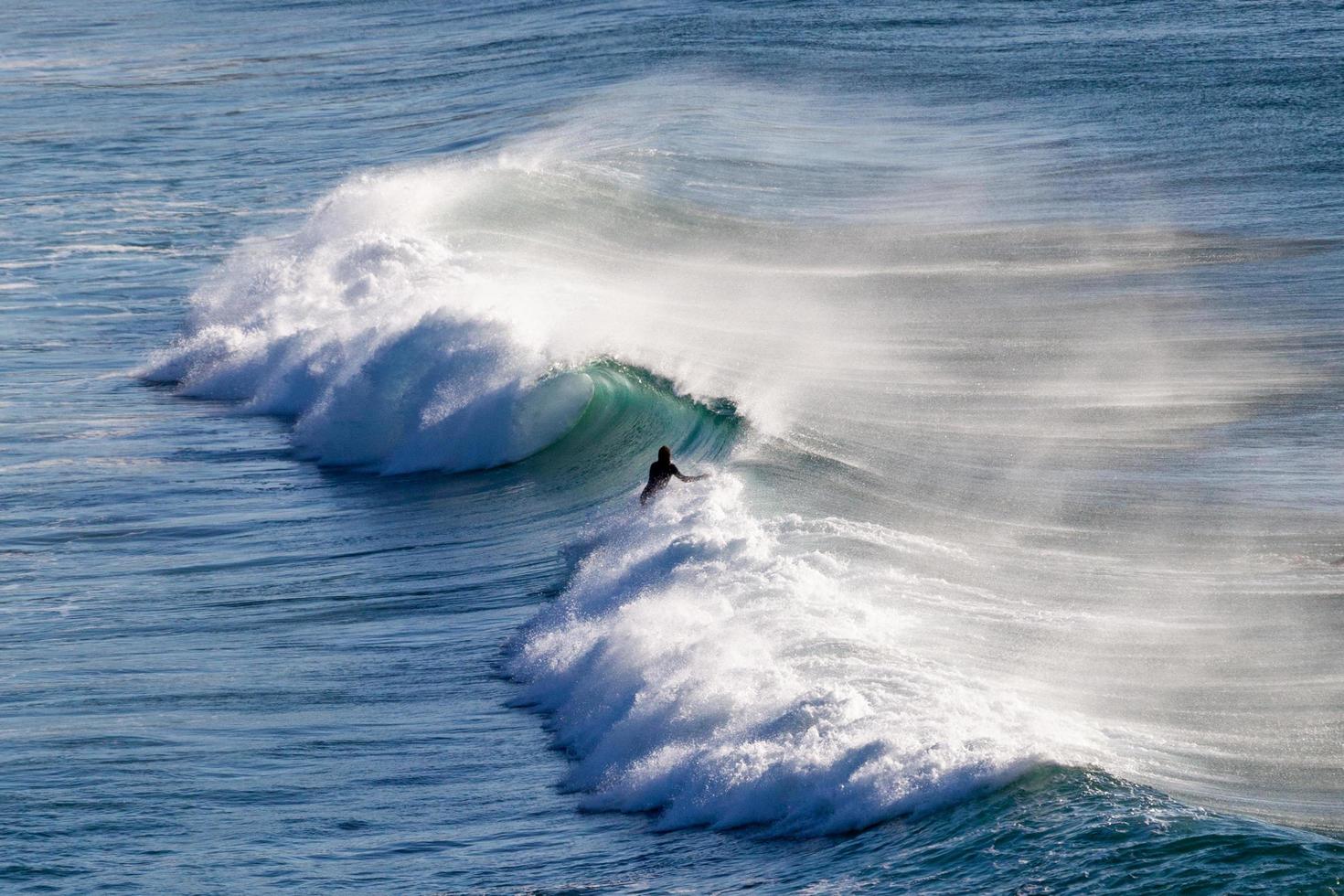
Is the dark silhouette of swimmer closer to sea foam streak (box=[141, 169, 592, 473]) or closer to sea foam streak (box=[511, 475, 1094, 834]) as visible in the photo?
sea foam streak (box=[511, 475, 1094, 834])

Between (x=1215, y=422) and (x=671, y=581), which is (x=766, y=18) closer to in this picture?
(x=1215, y=422)

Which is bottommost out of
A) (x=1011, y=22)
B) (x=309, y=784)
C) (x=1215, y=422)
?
(x=309, y=784)

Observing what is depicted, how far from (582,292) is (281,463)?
258 inches

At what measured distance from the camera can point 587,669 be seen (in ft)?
48.5

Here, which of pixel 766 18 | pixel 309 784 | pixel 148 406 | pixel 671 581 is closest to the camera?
pixel 309 784

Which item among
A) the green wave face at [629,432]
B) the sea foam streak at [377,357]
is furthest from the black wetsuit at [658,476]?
the sea foam streak at [377,357]

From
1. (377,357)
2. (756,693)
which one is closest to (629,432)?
(377,357)

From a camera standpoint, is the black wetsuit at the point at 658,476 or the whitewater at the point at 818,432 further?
the black wetsuit at the point at 658,476

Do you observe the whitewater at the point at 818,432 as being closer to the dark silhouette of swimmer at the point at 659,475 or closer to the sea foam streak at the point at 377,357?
the sea foam streak at the point at 377,357

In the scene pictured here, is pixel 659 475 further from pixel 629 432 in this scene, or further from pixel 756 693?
pixel 756 693

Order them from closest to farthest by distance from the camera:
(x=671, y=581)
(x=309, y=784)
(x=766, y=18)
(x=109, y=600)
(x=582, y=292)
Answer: (x=309, y=784), (x=671, y=581), (x=109, y=600), (x=582, y=292), (x=766, y=18)

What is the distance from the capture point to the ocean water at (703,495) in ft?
39.5

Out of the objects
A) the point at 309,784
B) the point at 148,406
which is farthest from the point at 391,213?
the point at 309,784

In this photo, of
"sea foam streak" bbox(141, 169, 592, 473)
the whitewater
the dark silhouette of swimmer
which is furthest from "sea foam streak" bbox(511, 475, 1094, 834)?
"sea foam streak" bbox(141, 169, 592, 473)
